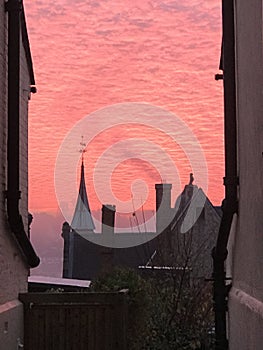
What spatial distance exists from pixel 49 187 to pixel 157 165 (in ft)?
10.5

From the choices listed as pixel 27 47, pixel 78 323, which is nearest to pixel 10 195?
pixel 78 323

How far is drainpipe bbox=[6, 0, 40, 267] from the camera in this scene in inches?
373

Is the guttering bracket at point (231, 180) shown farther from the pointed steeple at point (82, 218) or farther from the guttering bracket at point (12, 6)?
the pointed steeple at point (82, 218)

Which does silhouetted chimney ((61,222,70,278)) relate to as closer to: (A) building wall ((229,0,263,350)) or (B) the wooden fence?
(B) the wooden fence

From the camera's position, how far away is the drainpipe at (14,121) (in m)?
9.47

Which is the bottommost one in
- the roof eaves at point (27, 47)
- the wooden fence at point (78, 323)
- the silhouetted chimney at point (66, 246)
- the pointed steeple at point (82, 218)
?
the wooden fence at point (78, 323)

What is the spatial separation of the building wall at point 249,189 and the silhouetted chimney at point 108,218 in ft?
26.8

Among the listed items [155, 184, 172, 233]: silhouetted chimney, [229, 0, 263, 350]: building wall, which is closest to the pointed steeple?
[155, 184, 172, 233]: silhouetted chimney

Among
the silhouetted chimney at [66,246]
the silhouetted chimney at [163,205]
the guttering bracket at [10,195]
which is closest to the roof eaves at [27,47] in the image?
the guttering bracket at [10,195]

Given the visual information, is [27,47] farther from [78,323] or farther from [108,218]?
[108,218]

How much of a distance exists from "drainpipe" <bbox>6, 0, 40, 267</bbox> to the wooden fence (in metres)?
1.16

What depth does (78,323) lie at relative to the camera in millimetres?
10352

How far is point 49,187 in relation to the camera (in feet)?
52.5

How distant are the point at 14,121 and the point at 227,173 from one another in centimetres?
291
